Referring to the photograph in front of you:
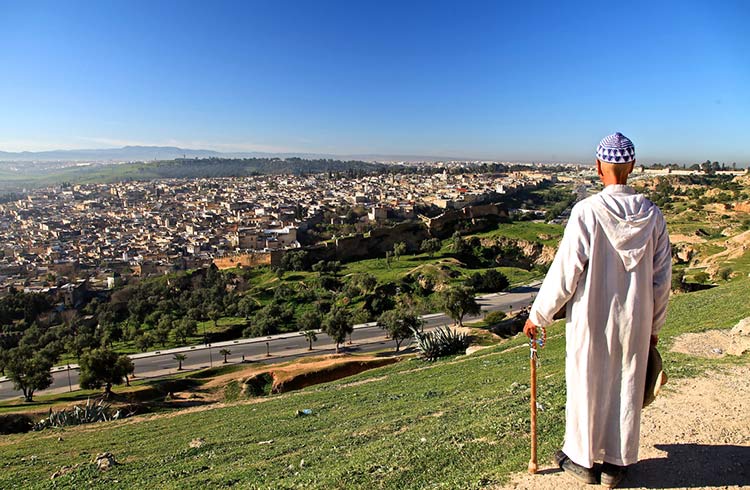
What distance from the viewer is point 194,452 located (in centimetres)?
686

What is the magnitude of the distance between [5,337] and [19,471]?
34043 millimetres

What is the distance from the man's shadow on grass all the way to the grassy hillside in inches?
26.4

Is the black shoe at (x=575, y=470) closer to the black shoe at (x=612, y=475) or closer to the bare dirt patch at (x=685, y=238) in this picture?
the black shoe at (x=612, y=475)

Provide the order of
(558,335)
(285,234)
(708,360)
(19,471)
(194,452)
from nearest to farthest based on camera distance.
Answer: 1. (708,360)
2. (194,452)
3. (19,471)
4. (558,335)
5. (285,234)

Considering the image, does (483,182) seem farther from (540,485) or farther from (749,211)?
(540,485)

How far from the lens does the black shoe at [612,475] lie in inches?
120

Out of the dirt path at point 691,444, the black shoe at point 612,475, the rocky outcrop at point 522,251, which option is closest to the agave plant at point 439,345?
the dirt path at point 691,444

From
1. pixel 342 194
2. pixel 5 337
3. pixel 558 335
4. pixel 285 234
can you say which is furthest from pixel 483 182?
pixel 558 335

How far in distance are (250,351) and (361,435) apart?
23831 mm

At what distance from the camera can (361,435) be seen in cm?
584

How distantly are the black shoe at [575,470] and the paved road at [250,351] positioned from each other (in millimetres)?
22414

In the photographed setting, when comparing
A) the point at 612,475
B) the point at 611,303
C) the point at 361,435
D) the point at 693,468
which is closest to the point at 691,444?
the point at 693,468

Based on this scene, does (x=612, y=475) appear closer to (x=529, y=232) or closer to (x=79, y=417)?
(x=79, y=417)

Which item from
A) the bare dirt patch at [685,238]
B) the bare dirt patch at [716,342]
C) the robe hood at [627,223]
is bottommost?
the bare dirt patch at [685,238]
